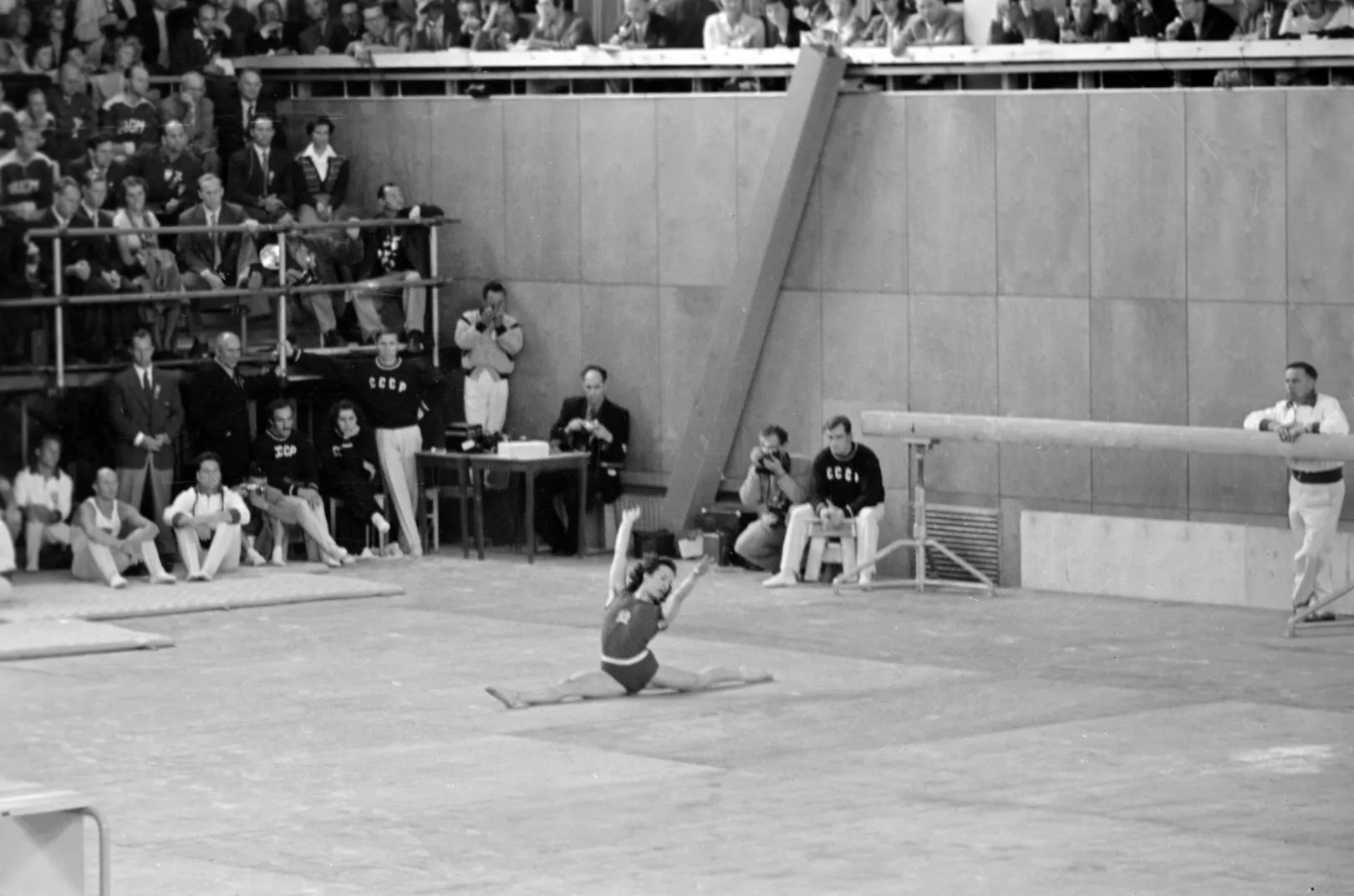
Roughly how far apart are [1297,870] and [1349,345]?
9334 mm

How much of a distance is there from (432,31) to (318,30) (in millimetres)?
1440

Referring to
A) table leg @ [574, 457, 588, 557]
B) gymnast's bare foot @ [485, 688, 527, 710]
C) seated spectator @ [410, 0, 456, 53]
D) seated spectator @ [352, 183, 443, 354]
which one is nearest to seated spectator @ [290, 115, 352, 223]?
seated spectator @ [352, 183, 443, 354]

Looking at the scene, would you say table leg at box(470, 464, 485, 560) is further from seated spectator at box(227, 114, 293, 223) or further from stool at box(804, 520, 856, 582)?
stool at box(804, 520, 856, 582)

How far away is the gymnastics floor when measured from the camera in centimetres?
1210

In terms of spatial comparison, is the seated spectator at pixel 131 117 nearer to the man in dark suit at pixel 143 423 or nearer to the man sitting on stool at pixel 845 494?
the man in dark suit at pixel 143 423

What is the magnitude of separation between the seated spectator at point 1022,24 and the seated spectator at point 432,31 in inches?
270

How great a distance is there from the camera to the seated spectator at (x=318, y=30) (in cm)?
2750

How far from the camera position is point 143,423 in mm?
23312

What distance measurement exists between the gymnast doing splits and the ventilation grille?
238 inches

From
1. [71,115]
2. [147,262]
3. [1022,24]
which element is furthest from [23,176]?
[1022,24]

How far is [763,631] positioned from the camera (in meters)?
20.1

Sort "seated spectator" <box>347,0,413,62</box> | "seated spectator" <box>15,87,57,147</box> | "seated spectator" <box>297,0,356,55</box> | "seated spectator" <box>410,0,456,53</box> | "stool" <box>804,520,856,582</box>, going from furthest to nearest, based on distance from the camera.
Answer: "seated spectator" <box>297,0,356,55</box> → "seated spectator" <box>347,0,413,62</box> → "seated spectator" <box>410,0,456,53</box> → "stool" <box>804,520,856,582</box> → "seated spectator" <box>15,87,57,147</box>

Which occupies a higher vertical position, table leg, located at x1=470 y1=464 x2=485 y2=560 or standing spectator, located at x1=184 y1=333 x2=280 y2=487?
standing spectator, located at x1=184 y1=333 x2=280 y2=487

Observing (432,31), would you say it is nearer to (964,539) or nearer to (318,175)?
(318,175)
